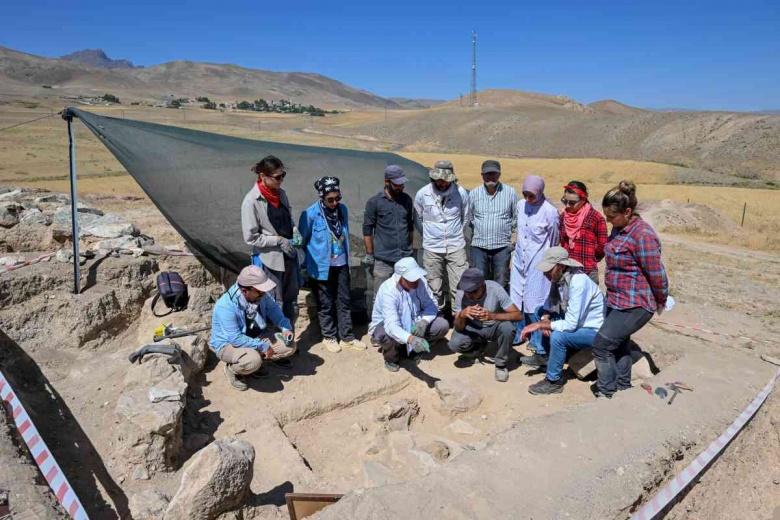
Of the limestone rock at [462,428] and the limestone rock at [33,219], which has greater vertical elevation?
the limestone rock at [33,219]

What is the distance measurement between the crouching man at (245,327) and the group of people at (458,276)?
0.03 feet

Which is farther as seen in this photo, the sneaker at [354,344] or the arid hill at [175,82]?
the arid hill at [175,82]

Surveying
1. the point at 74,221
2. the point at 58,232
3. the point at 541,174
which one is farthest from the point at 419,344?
the point at 541,174

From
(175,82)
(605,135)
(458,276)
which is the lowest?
(458,276)

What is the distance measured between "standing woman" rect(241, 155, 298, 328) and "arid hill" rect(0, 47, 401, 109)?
8211 cm

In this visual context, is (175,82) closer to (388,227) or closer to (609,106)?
(609,106)

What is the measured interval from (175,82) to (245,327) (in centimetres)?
14679

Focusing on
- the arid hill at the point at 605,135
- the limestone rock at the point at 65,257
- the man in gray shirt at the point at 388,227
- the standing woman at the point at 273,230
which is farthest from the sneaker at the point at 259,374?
the arid hill at the point at 605,135

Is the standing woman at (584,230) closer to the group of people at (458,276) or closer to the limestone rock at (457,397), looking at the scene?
Result: the group of people at (458,276)

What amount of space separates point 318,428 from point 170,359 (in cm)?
138

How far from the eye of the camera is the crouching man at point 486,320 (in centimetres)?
469

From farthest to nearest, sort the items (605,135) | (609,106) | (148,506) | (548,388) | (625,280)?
(609,106), (605,135), (548,388), (625,280), (148,506)

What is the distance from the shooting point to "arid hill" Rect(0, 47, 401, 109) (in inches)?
3585

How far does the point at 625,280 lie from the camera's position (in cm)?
400
